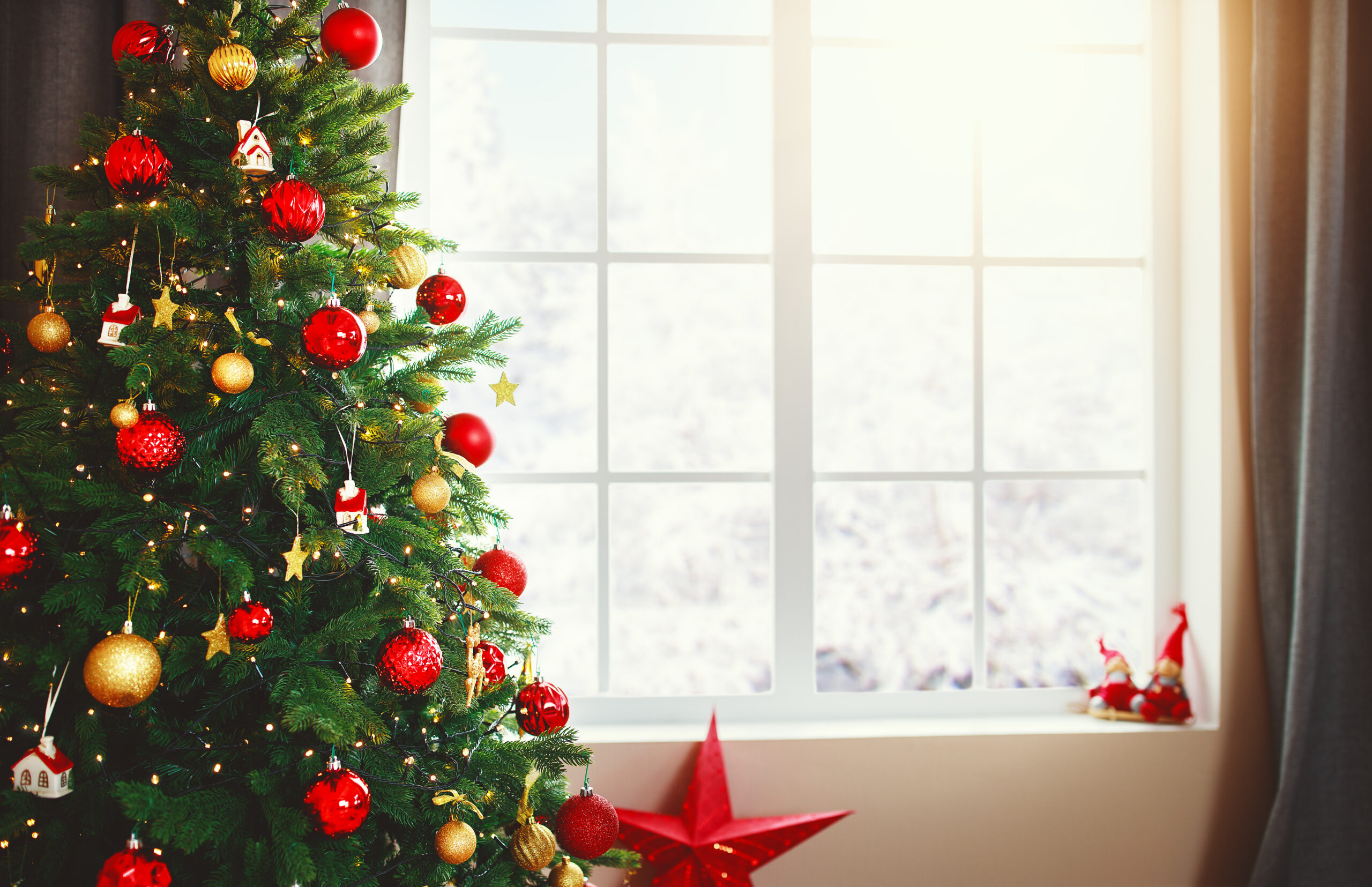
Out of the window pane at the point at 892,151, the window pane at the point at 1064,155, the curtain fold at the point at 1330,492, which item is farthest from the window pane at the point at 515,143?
the curtain fold at the point at 1330,492

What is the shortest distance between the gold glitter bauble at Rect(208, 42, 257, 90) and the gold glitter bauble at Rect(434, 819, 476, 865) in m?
0.91

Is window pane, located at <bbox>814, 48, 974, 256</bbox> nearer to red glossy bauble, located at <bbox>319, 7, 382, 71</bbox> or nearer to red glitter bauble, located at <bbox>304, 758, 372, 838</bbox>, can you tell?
red glossy bauble, located at <bbox>319, 7, 382, 71</bbox>

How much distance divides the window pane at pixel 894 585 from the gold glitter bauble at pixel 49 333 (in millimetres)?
1279

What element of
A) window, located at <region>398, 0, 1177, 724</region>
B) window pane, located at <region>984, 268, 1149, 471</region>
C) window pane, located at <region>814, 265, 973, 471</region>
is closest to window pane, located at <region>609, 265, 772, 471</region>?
window, located at <region>398, 0, 1177, 724</region>

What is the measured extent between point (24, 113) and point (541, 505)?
1135 millimetres

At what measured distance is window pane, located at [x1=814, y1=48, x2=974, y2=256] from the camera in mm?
1620

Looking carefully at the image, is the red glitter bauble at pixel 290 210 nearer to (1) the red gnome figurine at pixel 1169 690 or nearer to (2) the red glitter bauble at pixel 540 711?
(2) the red glitter bauble at pixel 540 711

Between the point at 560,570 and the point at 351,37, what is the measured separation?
101 centimetres

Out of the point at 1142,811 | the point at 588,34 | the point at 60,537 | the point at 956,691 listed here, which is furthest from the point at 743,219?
the point at 1142,811

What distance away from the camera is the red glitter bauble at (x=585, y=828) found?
1.01 meters

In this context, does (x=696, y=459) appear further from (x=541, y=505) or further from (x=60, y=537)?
(x=60, y=537)

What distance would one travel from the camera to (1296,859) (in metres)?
1.37

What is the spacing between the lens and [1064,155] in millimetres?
1655

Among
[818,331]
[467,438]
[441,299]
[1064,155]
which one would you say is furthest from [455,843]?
[1064,155]
